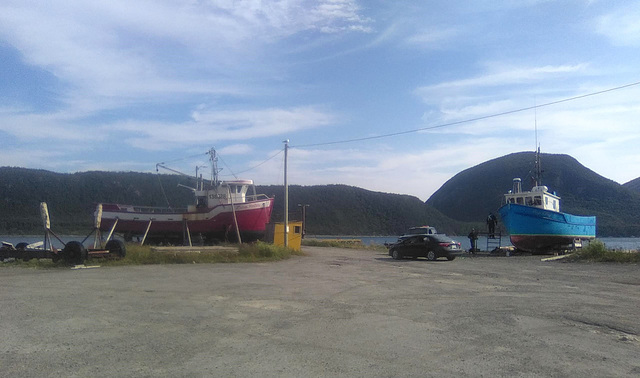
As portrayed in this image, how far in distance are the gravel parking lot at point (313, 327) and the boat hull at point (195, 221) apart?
884 inches

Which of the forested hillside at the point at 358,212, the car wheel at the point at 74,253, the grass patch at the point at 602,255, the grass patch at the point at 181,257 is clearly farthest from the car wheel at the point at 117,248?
the forested hillside at the point at 358,212

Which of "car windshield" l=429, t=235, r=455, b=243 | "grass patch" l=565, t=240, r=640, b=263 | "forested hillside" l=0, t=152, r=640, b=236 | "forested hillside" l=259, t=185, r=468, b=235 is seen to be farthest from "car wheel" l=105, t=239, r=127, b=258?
"forested hillside" l=259, t=185, r=468, b=235

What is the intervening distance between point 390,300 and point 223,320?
409 cm

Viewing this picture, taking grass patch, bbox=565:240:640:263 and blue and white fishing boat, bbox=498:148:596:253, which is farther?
blue and white fishing boat, bbox=498:148:596:253

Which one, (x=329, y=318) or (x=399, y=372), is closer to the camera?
(x=399, y=372)

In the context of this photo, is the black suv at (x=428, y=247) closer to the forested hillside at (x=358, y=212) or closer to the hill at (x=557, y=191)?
the hill at (x=557, y=191)

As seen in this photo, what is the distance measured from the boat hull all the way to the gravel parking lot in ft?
73.6

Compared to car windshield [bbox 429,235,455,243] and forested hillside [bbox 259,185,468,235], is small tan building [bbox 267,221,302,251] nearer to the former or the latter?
car windshield [bbox 429,235,455,243]

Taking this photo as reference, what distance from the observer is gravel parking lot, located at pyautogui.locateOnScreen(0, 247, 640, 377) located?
5719 mm

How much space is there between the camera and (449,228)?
279 ft

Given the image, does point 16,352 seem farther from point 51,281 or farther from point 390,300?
point 51,281

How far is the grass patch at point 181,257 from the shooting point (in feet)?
60.8

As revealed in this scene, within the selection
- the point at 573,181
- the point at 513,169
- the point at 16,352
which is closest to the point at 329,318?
the point at 16,352

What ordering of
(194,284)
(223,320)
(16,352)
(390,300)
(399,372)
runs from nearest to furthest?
(399,372)
(16,352)
(223,320)
(390,300)
(194,284)
